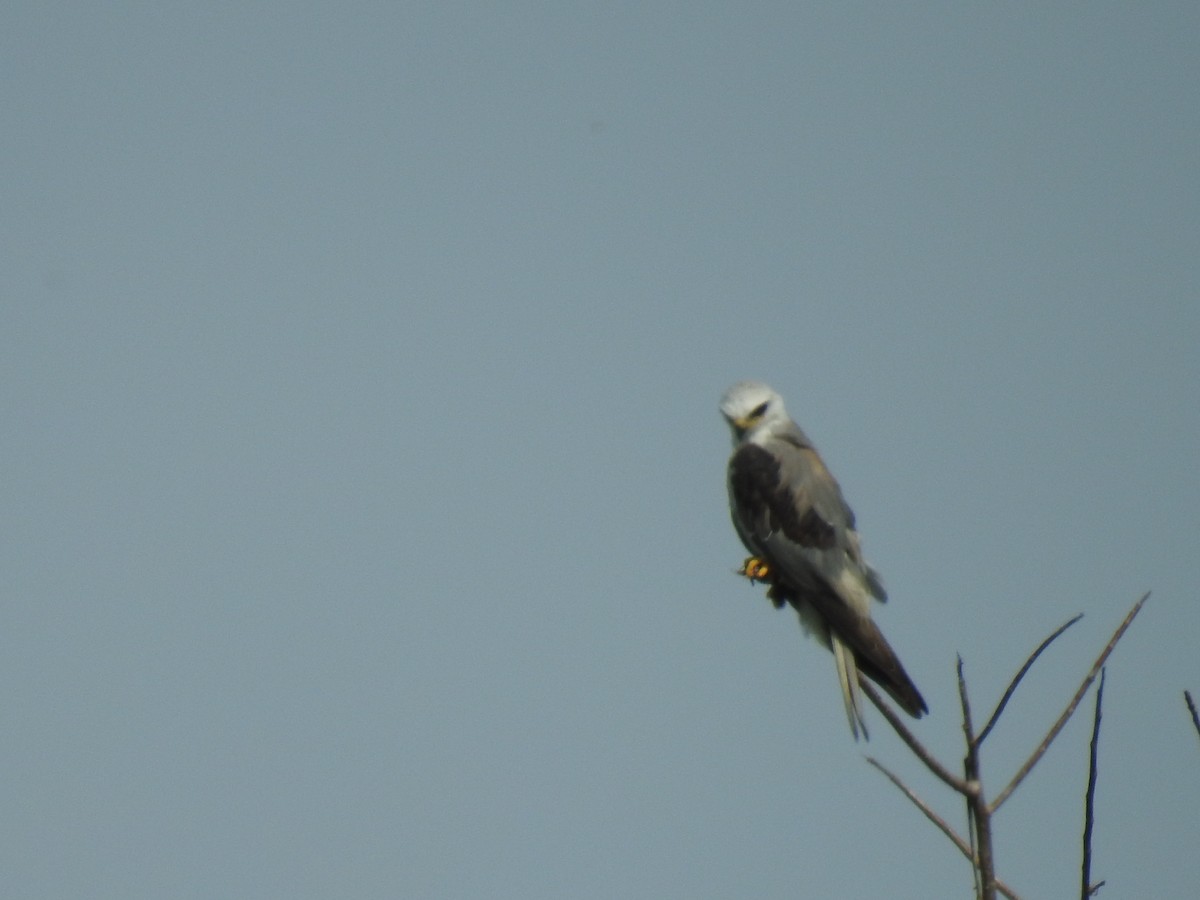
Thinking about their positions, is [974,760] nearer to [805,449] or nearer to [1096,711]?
[1096,711]

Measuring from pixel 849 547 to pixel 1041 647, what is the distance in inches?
169

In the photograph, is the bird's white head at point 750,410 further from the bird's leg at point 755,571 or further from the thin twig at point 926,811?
the thin twig at point 926,811

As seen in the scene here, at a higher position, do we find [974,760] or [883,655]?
[883,655]

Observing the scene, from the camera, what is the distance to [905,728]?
3.47 meters

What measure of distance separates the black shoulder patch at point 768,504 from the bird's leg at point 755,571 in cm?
17

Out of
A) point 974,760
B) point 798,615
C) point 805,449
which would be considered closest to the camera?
point 974,760

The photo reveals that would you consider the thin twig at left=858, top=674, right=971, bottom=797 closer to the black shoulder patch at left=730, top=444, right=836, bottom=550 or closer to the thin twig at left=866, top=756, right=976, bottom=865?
the thin twig at left=866, top=756, right=976, bottom=865

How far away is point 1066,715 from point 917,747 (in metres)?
0.39

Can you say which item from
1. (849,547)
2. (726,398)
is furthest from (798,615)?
(726,398)

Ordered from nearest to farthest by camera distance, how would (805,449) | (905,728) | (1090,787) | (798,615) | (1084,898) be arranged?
(1084,898) < (1090,787) < (905,728) < (798,615) < (805,449)

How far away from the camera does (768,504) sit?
25.4 ft

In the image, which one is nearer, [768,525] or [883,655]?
[883,655]

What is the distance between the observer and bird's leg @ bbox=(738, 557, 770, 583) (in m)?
7.58

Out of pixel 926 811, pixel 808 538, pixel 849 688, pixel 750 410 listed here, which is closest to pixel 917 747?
pixel 926 811
